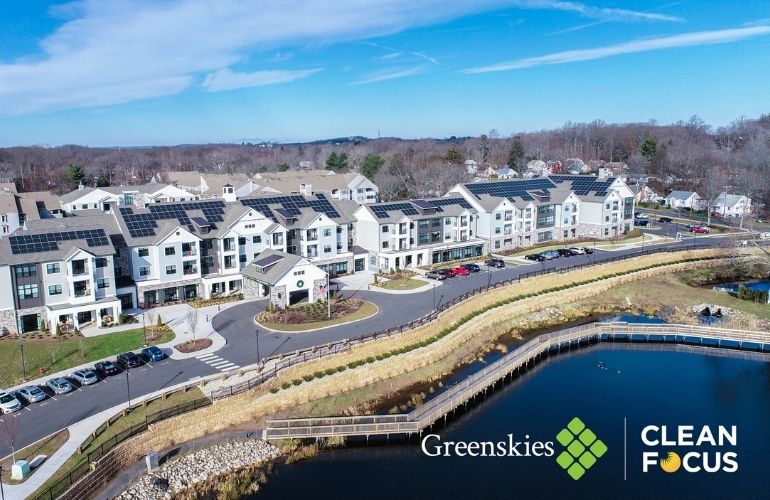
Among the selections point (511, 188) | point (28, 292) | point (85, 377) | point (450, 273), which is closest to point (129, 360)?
point (85, 377)

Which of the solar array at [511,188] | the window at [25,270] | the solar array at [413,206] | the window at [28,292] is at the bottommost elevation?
the window at [28,292]

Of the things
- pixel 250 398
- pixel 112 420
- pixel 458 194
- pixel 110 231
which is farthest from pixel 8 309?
pixel 458 194

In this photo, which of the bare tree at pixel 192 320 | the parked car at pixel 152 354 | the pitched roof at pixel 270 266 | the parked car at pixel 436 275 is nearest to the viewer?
the parked car at pixel 152 354

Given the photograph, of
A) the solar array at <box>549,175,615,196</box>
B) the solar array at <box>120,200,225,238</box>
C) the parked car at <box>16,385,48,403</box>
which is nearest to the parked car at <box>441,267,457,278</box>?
the solar array at <box>120,200,225,238</box>

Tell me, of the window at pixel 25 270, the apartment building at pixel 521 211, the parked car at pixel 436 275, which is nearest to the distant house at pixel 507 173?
the apartment building at pixel 521 211

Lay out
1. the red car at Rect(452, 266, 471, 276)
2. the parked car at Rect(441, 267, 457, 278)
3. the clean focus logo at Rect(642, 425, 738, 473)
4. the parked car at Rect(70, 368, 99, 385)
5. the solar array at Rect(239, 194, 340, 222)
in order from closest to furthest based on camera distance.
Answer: the clean focus logo at Rect(642, 425, 738, 473)
the parked car at Rect(70, 368, 99, 385)
the parked car at Rect(441, 267, 457, 278)
the red car at Rect(452, 266, 471, 276)
the solar array at Rect(239, 194, 340, 222)

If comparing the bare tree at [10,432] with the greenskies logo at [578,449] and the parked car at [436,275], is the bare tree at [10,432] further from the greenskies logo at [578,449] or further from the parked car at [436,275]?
the parked car at [436,275]

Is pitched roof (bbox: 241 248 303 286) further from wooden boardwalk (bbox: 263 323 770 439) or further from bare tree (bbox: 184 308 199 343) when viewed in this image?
wooden boardwalk (bbox: 263 323 770 439)
